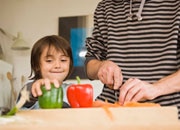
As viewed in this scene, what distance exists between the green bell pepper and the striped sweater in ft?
1.19

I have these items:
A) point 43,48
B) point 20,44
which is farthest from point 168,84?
point 20,44

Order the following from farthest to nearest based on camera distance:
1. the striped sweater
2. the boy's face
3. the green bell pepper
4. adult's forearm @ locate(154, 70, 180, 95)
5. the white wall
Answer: the white wall, the boy's face, the striped sweater, adult's forearm @ locate(154, 70, 180, 95), the green bell pepper

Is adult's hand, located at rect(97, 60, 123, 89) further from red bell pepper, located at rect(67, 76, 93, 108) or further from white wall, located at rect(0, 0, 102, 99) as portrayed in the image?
white wall, located at rect(0, 0, 102, 99)

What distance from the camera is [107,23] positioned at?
1172 mm

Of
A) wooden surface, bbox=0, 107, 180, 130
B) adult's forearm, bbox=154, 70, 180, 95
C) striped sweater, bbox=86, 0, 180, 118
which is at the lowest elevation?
wooden surface, bbox=0, 107, 180, 130

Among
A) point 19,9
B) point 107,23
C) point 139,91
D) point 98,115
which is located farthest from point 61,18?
point 98,115

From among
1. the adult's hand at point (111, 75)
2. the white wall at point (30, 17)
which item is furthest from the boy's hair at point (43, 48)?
the white wall at point (30, 17)

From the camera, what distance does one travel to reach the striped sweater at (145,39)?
1.03 metres

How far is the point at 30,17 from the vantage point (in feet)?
11.0

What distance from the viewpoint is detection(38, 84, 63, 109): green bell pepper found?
2.51 feet

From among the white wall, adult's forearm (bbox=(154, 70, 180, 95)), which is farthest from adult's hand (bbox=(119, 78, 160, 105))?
the white wall

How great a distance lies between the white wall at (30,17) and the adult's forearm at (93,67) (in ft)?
6.56

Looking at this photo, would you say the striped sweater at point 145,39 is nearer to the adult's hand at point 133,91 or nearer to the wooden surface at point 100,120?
the adult's hand at point 133,91

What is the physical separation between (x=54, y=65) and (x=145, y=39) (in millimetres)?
535
